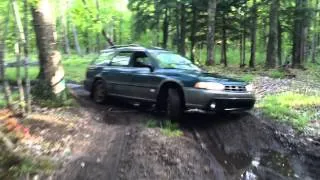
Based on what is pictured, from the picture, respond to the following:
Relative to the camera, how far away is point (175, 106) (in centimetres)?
1046

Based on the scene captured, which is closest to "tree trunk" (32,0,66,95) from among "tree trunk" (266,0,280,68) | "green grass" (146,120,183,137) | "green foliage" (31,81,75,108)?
"green foliage" (31,81,75,108)

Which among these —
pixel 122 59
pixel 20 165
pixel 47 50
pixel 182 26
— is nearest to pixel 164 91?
pixel 122 59

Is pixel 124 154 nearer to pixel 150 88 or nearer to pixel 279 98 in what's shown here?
pixel 150 88

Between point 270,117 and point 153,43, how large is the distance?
37326 millimetres

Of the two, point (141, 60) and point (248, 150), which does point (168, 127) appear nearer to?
point (248, 150)

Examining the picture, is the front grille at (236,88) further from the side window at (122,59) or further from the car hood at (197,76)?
the side window at (122,59)

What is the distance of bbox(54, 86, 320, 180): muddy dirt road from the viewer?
7.12m

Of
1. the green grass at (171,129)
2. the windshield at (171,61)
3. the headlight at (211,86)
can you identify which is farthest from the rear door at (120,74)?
the headlight at (211,86)

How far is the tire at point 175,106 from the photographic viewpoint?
1047 centimetres

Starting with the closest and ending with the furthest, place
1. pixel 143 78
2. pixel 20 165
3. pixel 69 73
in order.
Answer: pixel 20 165 → pixel 143 78 → pixel 69 73

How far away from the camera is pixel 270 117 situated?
36.6 feet

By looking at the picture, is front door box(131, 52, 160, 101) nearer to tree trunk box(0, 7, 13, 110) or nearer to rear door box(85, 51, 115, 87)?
rear door box(85, 51, 115, 87)

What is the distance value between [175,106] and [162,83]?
2.72ft

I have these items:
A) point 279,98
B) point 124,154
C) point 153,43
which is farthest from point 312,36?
point 124,154
